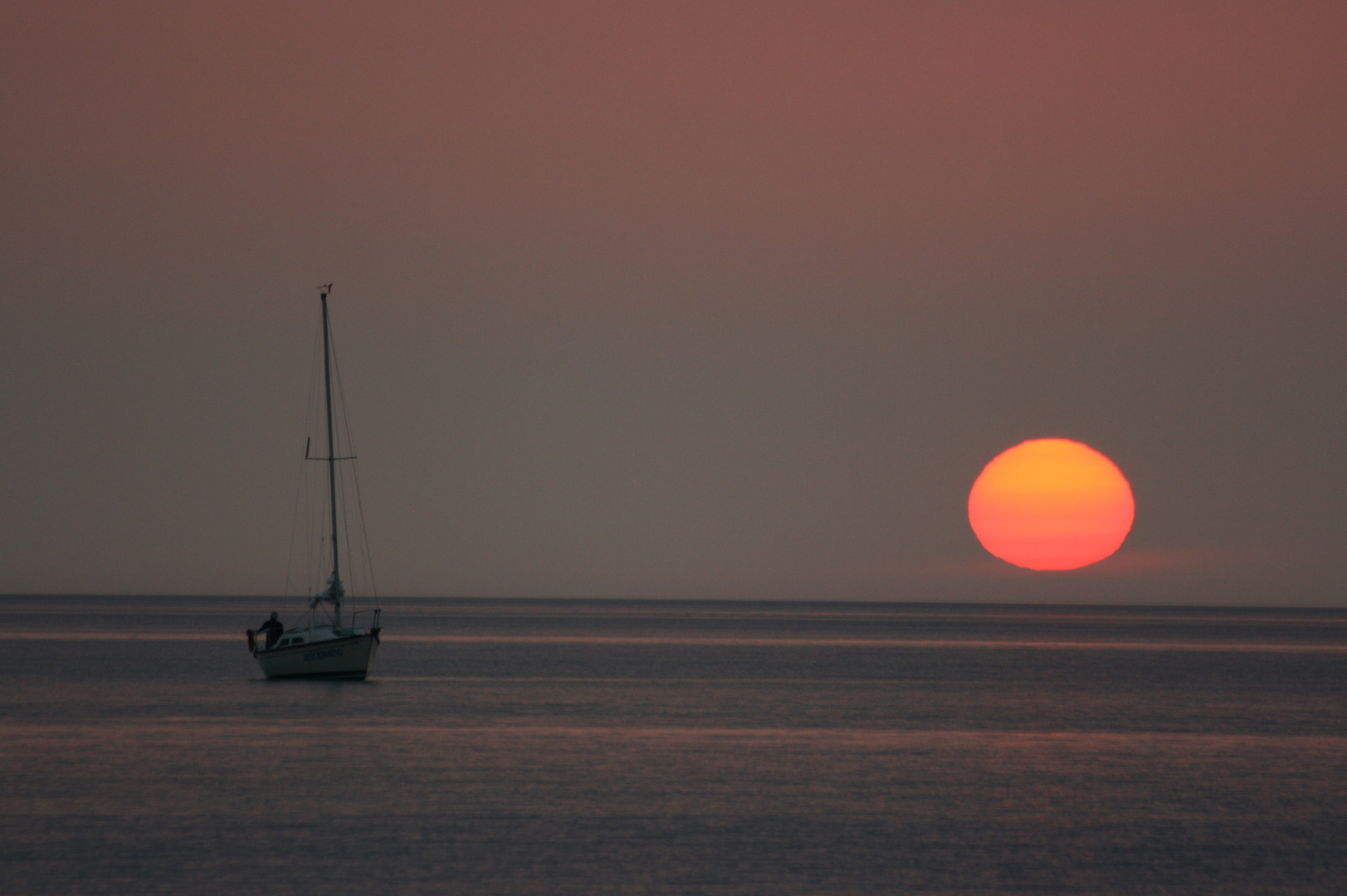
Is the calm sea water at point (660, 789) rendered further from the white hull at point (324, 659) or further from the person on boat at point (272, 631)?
the person on boat at point (272, 631)

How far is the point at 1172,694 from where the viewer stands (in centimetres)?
8419

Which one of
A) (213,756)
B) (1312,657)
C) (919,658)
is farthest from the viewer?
(1312,657)

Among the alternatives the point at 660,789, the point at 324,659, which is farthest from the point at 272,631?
the point at 660,789

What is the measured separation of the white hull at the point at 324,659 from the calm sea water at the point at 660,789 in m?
1.38

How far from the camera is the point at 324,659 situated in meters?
74.0

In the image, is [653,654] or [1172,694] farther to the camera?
[653,654]

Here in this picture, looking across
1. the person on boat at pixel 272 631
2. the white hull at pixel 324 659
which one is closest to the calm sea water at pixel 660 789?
the white hull at pixel 324 659

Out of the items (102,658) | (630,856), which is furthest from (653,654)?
(630,856)

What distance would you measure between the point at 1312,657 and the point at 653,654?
77.7 m

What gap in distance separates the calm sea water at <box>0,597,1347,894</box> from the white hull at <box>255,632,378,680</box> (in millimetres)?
1380

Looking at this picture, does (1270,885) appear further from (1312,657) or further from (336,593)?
(1312,657)

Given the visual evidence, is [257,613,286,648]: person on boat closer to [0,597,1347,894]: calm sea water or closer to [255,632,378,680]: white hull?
[255,632,378,680]: white hull

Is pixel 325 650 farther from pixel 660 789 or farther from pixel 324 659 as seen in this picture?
pixel 660 789

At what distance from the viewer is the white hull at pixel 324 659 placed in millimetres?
73438
